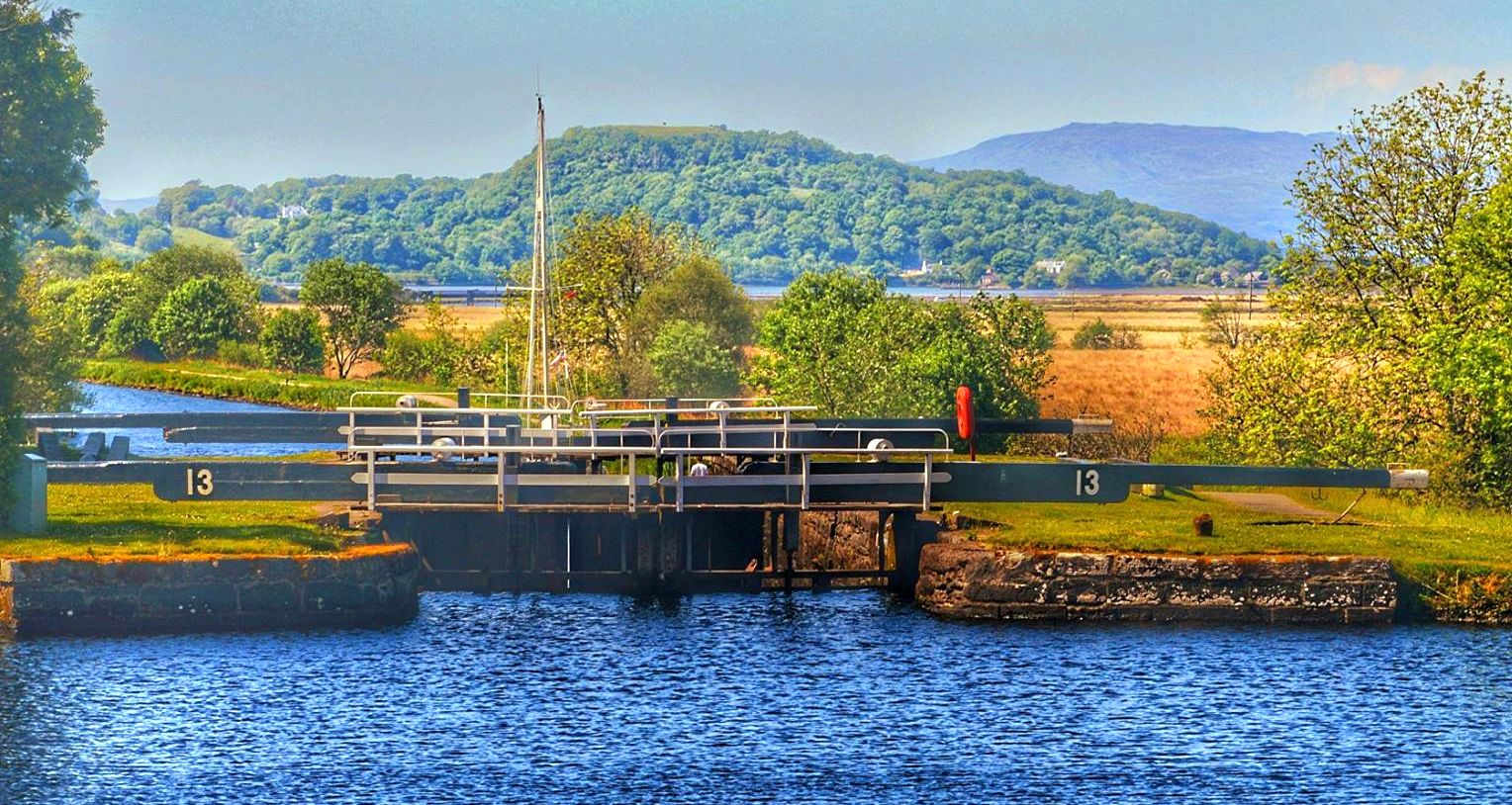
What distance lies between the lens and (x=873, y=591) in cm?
4816

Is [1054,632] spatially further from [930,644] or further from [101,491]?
[101,491]

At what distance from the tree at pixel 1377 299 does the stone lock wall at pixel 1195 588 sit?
10.5m

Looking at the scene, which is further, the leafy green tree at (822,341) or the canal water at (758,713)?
the leafy green tree at (822,341)

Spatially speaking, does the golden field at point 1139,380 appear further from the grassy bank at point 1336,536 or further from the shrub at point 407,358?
the shrub at point 407,358

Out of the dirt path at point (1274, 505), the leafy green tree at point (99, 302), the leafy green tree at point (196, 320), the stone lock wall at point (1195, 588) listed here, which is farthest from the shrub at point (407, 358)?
the stone lock wall at point (1195, 588)

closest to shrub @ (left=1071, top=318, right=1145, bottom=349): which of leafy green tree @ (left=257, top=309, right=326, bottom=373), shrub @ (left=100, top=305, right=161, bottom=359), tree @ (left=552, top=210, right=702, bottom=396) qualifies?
leafy green tree @ (left=257, top=309, right=326, bottom=373)

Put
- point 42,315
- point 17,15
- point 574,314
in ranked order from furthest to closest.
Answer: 1. point 574,314
2. point 42,315
3. point 17,15

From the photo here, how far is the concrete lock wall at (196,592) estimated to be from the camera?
39.9 meters

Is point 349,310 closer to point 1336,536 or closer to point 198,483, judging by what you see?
point 198,483

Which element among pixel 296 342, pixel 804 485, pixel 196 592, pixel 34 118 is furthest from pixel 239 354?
pixel 196 592

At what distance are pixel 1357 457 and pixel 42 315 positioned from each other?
42.5m

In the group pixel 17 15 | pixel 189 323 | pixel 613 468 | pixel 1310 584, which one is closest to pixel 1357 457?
pixel 1310 584

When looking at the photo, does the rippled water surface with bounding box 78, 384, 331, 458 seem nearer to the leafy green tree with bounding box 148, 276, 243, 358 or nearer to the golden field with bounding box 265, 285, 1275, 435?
the leafy green tree with bounding box 148, 276, 243, 358

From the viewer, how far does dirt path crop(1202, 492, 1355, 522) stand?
50.6 metres
